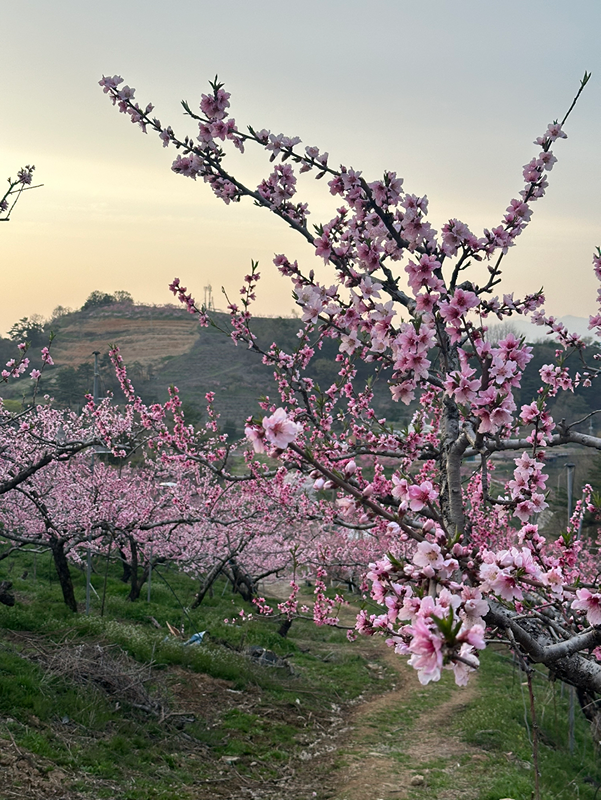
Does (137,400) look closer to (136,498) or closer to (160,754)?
(160,754)

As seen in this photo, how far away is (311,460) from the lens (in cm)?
218

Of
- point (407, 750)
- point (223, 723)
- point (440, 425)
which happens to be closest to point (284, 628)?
point (407, 750)

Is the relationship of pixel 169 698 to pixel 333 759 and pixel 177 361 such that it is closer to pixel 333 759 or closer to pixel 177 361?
pixel 333 759

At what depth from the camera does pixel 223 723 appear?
9.58 meters

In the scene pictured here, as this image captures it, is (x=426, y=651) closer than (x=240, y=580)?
Yes

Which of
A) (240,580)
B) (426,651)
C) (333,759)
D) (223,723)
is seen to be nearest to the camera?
(426,651)

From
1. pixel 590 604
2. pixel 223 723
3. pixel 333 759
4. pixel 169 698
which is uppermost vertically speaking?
pixel 590 604

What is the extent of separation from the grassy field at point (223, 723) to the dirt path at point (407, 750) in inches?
1.6

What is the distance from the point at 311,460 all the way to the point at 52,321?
4165 inches

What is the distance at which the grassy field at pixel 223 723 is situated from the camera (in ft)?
23.4

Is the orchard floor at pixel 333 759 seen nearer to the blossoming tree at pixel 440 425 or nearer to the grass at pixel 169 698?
the grass at pixel 169 698

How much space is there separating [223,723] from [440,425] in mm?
7406

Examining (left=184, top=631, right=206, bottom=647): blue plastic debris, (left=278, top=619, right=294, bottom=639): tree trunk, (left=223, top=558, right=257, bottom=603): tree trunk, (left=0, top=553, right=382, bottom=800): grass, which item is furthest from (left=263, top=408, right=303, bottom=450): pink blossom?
(left=223, top=558, right=257, bottom=603): tree trunk

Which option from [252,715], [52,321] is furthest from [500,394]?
[52,321]
